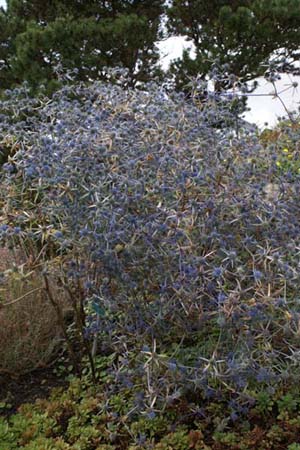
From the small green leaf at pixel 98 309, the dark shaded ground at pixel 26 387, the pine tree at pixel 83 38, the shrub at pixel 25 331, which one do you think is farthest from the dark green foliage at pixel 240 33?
the small green leaf at pixel 98 309

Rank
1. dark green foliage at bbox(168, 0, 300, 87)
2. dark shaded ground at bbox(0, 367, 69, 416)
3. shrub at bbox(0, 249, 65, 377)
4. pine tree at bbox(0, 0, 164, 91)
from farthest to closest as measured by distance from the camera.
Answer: dark green foliage at bbox(168, 0, 300, 87)
pine tree at bbox(0, 0, 164, 91)
shrub at bbox(0, 249, 65, 377)
dark shaded ground at bbox(0, 367, 69, 416)

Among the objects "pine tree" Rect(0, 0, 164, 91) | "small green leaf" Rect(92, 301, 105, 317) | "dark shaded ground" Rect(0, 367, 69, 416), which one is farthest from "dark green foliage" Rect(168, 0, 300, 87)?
"small green leaf" Rect(92, 301, 105, 317)

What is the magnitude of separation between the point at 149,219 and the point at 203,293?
44 cm

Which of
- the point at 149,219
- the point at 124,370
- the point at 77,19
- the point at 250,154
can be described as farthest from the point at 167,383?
the point at 77,19

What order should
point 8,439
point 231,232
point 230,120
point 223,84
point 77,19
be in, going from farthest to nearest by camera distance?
point 77,19
point 223,84
point 230,120
point 8,439
point 231,232

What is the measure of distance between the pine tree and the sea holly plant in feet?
19.7

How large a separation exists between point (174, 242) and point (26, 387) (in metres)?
1.64

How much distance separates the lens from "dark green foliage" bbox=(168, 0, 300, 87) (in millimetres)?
10445

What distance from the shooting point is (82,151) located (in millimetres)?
3086

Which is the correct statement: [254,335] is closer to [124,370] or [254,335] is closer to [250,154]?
[124,370]

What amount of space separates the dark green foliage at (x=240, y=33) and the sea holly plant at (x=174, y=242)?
7141 millimetres

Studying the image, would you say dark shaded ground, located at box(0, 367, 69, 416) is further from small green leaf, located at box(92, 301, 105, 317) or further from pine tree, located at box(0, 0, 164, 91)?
pine tree, located at box(0, 0, 164, 91)

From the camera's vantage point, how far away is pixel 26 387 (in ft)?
13.1

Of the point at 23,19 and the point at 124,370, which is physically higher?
the point at 23,19
